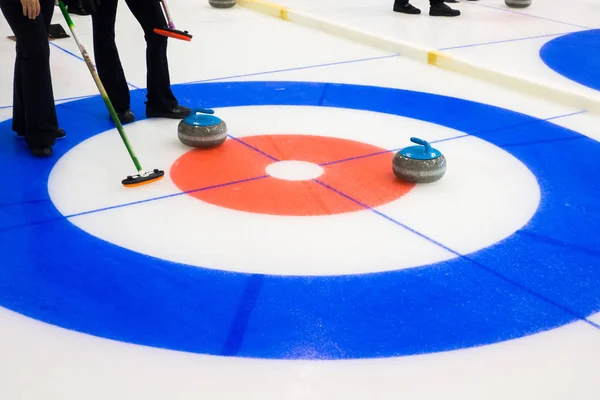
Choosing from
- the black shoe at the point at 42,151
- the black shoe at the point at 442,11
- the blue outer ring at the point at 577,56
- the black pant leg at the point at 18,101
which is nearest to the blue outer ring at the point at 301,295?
the black shoe at the point at 42,151

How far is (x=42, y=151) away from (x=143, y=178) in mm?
709

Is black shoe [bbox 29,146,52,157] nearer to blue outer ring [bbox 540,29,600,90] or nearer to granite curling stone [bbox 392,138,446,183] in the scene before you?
granite curling stone [bbox 392,138,446,183]

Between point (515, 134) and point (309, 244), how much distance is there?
6.42 ft

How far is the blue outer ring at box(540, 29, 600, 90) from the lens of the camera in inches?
222

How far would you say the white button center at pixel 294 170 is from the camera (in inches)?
147

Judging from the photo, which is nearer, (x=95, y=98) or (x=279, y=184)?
(x=279, y=184)

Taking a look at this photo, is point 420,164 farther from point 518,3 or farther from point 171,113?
point 518,3

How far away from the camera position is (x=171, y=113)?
463cm

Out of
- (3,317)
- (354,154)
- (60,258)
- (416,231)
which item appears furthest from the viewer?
(354,154)

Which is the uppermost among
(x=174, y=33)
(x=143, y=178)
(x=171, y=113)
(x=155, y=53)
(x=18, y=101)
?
(x=174, y=33)

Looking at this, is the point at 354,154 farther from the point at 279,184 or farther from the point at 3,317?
the point at 3,317

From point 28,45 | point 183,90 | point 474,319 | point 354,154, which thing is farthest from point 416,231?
point 183,90

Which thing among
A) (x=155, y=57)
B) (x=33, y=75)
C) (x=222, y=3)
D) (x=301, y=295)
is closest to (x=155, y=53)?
(x=155, y=57)

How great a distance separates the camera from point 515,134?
448cm
